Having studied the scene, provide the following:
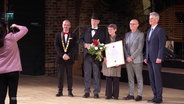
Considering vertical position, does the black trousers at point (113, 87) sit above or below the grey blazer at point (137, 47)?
below

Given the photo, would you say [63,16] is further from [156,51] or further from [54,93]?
[156,51]

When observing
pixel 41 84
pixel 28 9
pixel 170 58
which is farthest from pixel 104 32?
pixel 28 9

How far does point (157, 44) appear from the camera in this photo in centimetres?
961

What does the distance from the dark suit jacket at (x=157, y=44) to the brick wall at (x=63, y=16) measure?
613 centimetres

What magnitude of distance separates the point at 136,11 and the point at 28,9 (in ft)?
14.4

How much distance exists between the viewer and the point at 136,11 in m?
17.3

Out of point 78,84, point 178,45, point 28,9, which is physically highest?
point 28,9

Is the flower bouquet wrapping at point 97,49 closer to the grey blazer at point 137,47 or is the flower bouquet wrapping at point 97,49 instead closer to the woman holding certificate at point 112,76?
the woman holding certificate at point 112,76

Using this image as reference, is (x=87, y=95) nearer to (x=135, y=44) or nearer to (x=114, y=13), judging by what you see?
(x=135, y=44)

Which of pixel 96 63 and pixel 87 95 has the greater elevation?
pixel 96 63

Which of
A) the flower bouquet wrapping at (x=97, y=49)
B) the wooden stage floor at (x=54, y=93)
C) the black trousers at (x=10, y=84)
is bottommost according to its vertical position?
the wooden stage floor at (x=54, y=93)

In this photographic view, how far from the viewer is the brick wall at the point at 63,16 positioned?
1533 centimetres

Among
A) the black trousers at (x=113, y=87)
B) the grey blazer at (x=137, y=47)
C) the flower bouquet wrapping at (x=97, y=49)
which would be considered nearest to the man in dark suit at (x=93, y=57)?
→ the flower bouquet wrapping at (x=97, y=49)

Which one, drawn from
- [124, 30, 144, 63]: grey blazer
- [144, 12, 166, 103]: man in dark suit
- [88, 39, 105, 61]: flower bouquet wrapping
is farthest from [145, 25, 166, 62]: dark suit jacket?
[88, 39, 105, 61]: flower bouquet wrapping
